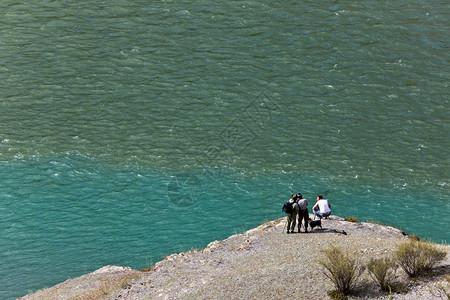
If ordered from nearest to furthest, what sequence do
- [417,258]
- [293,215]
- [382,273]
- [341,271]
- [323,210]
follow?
[341,271]
[382,273]
[417,258]
[293,215]
[323,210]

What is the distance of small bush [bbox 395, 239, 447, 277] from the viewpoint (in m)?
21.4

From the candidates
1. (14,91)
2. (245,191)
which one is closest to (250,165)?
(245,191)

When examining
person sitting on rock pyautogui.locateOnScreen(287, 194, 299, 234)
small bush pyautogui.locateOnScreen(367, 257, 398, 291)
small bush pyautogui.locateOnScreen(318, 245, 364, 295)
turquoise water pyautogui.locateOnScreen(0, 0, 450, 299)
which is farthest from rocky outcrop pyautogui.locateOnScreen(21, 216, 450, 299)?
turquoise water pyautogui.locateOnScreen(0, 0, 450, 299)

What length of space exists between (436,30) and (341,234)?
143 ft

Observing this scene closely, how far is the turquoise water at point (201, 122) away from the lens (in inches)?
1412

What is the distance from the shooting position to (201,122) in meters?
50.3

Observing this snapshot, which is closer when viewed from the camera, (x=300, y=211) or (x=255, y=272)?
(x=255, y=272)

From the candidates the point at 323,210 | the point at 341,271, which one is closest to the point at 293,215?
the point at 323,210

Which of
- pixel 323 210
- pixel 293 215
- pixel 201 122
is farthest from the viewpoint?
pixel 201 122

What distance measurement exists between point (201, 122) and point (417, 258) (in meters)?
31.2

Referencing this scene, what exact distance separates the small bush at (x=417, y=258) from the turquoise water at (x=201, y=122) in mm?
14092

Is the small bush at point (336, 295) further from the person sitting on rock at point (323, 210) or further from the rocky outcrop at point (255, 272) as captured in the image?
the person sitting on rock at point (323, 210)

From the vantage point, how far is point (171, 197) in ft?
128

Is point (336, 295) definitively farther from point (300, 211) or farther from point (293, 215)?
point (293, 215)
